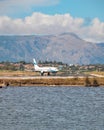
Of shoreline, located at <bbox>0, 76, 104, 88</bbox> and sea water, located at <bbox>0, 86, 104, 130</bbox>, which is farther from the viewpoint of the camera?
shoreline, located at <bbox>0, 76, 104, 88</bbox>

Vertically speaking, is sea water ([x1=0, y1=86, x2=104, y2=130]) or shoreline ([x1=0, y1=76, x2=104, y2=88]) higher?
shoreline ([x1=0, y1=76, x2=104, y2=88])

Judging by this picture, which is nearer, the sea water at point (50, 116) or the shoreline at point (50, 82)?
the sea water at point (50, 116)

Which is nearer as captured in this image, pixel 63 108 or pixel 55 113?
pixel 55 113

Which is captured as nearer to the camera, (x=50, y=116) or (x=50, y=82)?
(x=50, y=116)

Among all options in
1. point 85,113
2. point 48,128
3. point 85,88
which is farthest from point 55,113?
point 85,88

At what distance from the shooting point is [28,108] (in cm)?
7375

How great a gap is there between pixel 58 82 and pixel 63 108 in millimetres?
54531

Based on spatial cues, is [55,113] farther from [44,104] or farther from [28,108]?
[44,104]

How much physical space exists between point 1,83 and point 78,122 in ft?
238

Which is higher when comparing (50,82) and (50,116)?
(50,82)

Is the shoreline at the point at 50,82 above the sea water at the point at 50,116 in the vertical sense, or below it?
above

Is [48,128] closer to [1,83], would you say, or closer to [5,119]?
[5,119]

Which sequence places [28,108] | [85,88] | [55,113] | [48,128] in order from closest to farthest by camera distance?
[48,128] → [55,113] → [28,108] → [85,88]

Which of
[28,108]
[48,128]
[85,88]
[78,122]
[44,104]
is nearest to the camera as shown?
[48,128]
